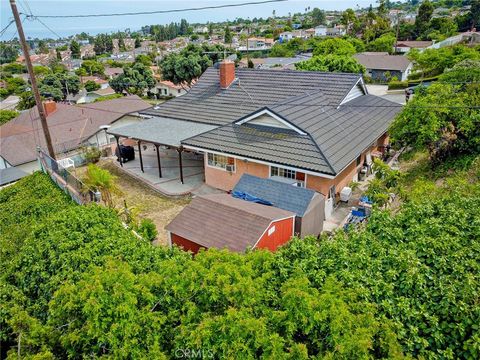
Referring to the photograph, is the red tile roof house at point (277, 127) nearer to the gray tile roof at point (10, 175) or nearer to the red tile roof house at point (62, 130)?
the red tile roof house at point (62, 130)

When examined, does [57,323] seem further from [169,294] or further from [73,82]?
[73,82]

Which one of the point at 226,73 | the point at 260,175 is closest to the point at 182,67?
the point at 226,73

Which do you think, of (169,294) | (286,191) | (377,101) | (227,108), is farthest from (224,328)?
(377,101)

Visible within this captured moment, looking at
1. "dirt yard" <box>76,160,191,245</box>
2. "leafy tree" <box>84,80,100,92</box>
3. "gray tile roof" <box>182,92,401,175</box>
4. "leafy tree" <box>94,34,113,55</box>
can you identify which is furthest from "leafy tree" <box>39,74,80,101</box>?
"leafy tree" <box>94,34,113,55</box>

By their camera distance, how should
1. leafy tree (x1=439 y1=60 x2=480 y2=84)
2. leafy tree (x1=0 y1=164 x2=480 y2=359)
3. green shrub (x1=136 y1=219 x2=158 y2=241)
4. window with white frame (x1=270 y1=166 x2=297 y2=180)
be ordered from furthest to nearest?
leafy tree (x1=439 y1=60 x2=480 y2=84)
window with white frame (x1=270 y1=166 x2=297 y2=180)
green shrub (x1=136 y1=219 x2=158 y2=241)
leafy tree (x1=0 y1=164 x2=480 y2=359)

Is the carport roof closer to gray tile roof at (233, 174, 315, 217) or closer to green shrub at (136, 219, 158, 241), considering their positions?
gray tile roof at (233, 174, 315, 217)

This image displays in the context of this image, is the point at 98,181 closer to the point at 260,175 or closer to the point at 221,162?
the point at 221,162

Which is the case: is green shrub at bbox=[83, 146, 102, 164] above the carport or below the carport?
below

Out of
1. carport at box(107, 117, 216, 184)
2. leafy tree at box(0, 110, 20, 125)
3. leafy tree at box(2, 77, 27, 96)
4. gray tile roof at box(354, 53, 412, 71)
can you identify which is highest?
carport at box(107, 117, 216, 184)

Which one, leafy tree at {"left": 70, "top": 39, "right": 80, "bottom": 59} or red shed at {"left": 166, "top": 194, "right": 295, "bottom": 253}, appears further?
leafy tree at {"left": 70, "top": 39, "right": 80, "bottom": 59}
